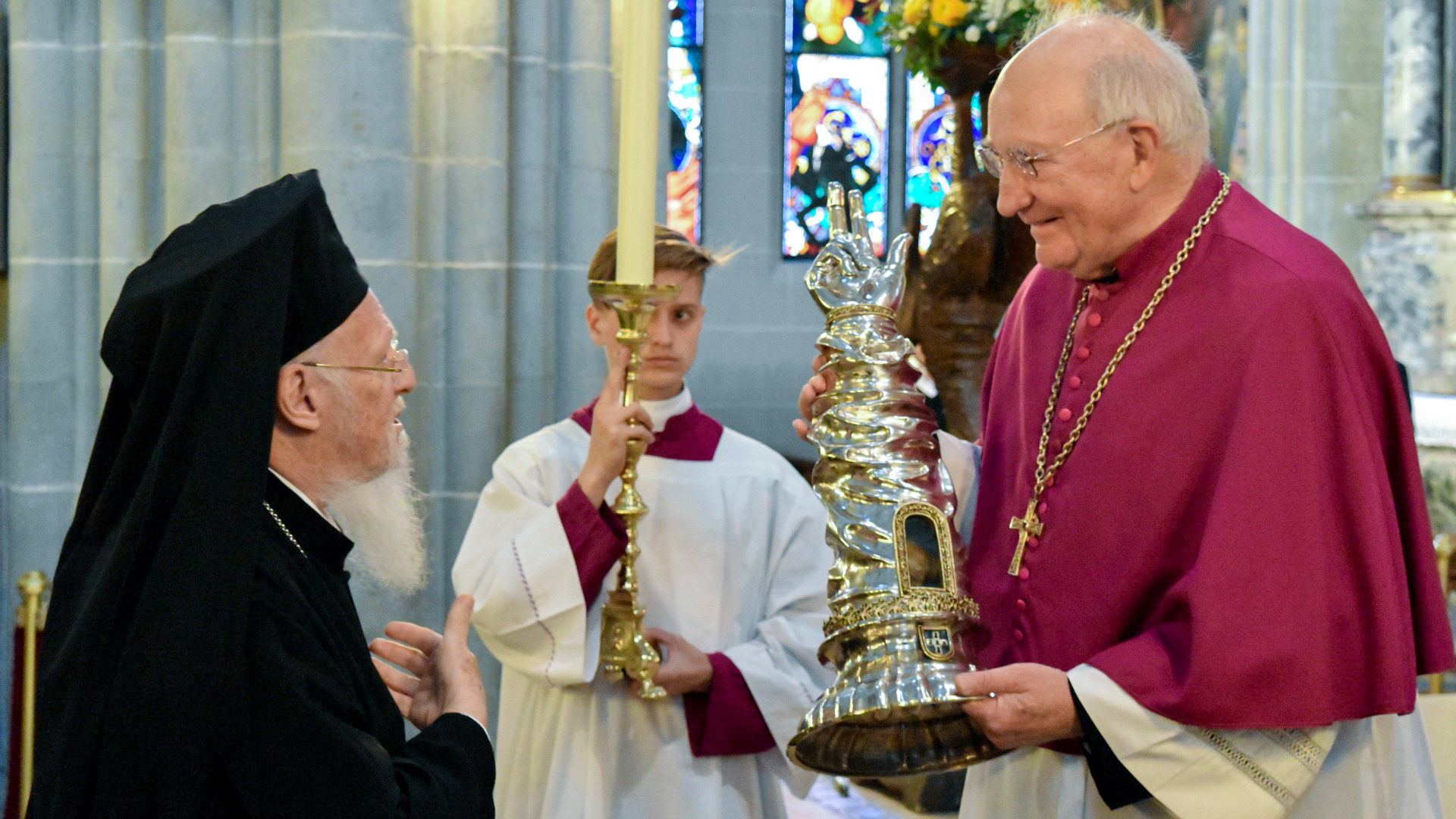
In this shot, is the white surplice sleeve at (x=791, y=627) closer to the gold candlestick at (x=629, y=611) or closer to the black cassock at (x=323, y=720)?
Answer: the gold candlestick at (x=629, y=611)

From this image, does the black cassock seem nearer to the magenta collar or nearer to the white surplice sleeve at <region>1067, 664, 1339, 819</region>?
the white surplice sleeve at <region>1067, 664, 1339, 819</region>

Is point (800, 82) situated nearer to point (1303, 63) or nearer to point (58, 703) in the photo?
point (1303, 63)

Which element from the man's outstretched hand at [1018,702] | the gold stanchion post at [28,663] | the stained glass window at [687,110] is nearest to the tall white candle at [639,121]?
the man's outstretched hand at [1018,702]

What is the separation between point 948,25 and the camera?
6.00 meters

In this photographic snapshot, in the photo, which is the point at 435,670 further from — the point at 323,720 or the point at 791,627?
the point at 791,627

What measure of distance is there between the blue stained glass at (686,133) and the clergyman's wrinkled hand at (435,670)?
764cm

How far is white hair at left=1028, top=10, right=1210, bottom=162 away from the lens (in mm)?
2348

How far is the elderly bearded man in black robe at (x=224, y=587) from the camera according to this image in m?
1.79

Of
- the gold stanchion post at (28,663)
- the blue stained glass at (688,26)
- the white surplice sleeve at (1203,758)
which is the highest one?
the blue stained glass at (688,26)

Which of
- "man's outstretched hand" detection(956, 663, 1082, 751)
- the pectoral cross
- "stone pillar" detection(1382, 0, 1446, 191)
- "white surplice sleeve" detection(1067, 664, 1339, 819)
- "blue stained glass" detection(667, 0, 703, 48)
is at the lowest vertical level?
"white surplice sleeve" detection(1067, 664, 1339, 819)

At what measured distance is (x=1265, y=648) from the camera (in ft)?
7.10

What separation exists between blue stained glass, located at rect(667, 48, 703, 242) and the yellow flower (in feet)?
13.3

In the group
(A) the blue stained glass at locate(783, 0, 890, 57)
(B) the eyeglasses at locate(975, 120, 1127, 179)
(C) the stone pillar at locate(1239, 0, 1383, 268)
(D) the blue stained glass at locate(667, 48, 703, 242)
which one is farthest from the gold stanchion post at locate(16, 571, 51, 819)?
(A) the blue stained glass at locate(783, 0, 890, 57)

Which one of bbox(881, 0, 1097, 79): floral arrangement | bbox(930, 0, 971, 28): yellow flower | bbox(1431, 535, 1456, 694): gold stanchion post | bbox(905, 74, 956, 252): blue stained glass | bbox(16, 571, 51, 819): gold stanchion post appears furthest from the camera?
bbox(905, 74, 956, 252): blue stained glass
